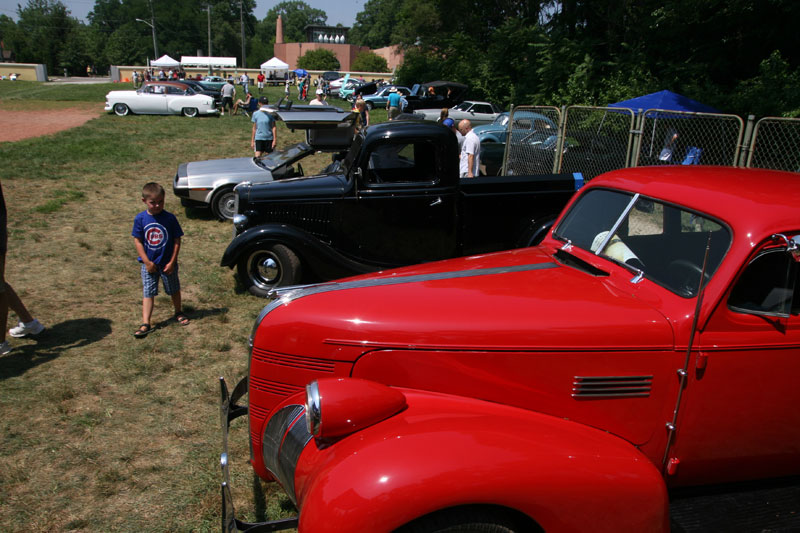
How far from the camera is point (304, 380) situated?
259 cm

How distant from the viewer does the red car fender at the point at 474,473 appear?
1.91m

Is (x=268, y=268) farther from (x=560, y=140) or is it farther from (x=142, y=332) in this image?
(x=560, y=140)

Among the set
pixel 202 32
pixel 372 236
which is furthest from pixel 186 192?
pixel 202 32

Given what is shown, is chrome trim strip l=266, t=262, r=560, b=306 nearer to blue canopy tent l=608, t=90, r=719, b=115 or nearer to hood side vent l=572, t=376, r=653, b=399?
hood side vent l=572, t=376, r=653, b=399

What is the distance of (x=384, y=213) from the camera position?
6008 mm

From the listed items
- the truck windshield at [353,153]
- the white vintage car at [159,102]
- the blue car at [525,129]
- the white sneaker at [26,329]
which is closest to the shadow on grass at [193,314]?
the white sneaker at [26,329]

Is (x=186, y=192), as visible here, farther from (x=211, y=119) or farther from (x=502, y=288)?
(x=211, y=119)

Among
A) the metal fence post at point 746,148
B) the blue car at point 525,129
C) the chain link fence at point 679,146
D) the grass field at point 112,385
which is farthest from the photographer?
the blue car at point 525,129

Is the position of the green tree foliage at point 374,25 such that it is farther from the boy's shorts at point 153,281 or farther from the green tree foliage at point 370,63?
the boy's shorts at point 153,281

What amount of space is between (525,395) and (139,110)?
2616 centimetres

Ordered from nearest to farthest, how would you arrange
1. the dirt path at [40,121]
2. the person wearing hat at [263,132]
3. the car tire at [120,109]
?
1. the person wearing hat at [263,132]
2. the dirt path at [40,121]
3. the car tire at [120,109]

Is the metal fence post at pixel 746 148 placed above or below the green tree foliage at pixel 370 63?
below

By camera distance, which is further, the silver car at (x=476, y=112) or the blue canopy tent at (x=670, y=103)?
the silver car at (x=476, y=112)

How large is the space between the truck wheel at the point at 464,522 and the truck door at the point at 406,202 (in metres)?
4.25
